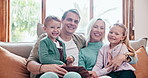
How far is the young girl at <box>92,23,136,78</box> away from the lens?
6.23 ft

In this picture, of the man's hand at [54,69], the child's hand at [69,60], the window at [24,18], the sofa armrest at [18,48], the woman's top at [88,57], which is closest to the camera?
the man's hand at [54,69]

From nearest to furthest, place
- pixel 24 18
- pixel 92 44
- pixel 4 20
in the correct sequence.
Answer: pixel 92 44 → pixel 4 20 → pixel 24 18

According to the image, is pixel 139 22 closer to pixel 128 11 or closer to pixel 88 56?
pixel 128 11

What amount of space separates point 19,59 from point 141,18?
7.70 ft

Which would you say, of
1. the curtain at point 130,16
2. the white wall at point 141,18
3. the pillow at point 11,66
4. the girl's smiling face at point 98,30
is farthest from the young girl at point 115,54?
the white wall at point 141,18

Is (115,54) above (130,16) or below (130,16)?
below

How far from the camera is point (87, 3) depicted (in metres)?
3.75

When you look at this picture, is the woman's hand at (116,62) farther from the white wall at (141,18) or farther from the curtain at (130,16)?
the white wall at (141,18)

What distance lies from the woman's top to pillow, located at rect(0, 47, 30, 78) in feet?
1.68

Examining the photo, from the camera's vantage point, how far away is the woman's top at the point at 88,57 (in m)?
2.03

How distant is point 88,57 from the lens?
2.04 metres

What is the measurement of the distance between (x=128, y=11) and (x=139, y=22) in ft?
0.89

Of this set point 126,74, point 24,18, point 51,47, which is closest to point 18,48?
point 51,47

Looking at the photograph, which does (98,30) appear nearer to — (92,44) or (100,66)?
(92,44)
